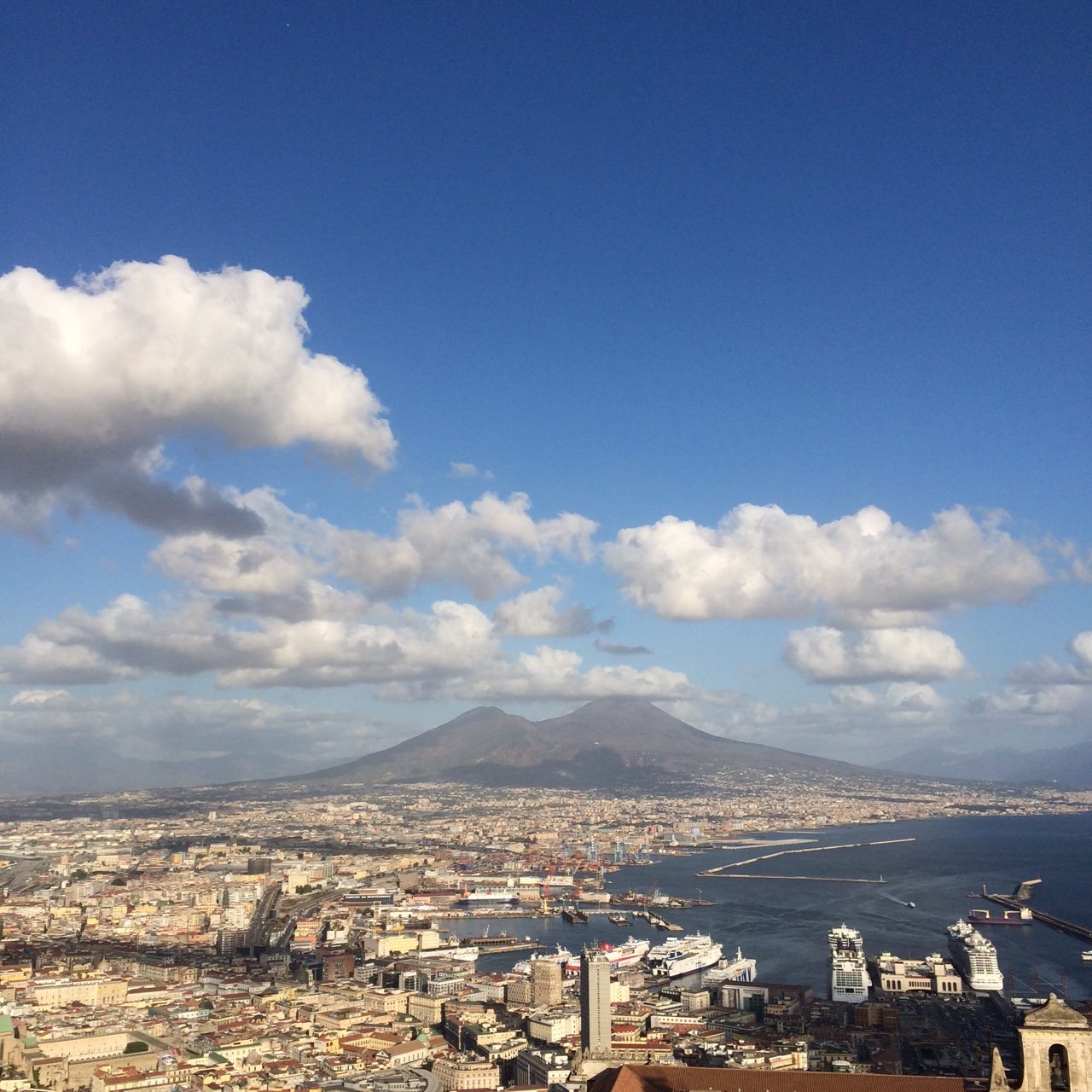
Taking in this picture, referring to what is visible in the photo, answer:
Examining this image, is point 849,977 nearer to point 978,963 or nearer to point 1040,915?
point 978,963

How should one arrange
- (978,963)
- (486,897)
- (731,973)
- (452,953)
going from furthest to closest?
(486,897), (452,953), (731,973), (978,963)

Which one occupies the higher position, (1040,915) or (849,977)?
(849,977)

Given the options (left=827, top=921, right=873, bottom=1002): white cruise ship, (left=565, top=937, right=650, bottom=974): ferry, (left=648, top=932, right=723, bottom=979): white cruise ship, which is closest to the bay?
(left=827, top=921, right=873, bottom=1002): white cruise ship

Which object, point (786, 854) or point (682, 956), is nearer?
point (682, 956)

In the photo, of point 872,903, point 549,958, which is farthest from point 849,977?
point 872,903

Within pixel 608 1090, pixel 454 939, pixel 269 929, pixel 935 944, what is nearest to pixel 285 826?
pixel 269 929

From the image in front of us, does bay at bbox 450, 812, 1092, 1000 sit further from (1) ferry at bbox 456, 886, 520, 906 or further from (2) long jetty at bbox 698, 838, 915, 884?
(1) ferry at bbox 456, 886, 520, 906

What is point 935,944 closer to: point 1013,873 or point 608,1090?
point 1013,873
